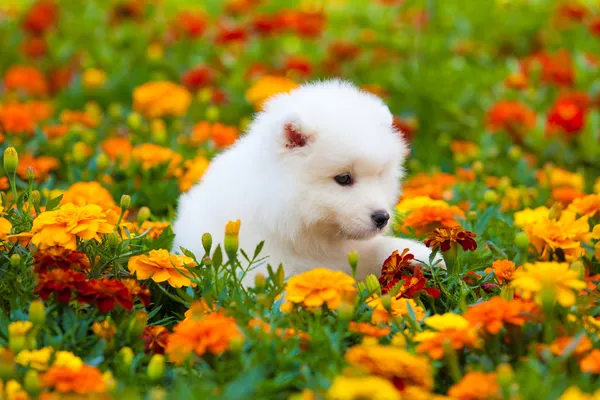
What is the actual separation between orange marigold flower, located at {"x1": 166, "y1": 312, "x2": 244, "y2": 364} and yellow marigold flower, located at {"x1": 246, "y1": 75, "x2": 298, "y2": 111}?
3048 millimetres

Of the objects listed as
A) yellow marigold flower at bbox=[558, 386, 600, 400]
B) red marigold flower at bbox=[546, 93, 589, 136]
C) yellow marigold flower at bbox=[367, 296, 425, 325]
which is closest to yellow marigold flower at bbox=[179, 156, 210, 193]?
yellow marigold flower at bbox=[367, 296, 425, 325]

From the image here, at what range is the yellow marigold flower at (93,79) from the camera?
235 inches

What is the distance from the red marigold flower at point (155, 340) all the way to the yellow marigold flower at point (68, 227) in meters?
0.39

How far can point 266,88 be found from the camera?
5492mm

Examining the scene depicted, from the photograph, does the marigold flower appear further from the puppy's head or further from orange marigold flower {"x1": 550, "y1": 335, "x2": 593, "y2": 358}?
the puppy's head

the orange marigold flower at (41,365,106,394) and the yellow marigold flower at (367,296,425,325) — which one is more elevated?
the yellow marigold flower at (367,296,425,325)

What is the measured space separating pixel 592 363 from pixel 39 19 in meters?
5.57

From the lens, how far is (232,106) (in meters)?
5.81

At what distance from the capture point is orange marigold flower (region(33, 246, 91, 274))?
273 centimetres

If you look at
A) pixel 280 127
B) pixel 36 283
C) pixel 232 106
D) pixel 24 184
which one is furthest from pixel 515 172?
pixel 36 283

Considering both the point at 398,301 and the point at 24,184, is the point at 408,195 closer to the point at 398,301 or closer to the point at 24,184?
the point at 398,301

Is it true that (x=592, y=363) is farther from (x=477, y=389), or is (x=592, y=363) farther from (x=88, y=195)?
(x=88, y=195)

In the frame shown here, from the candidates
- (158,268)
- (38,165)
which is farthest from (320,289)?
(38,165)

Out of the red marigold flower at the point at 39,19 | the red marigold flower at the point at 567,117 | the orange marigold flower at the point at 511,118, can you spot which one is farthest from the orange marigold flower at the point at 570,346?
the red marigold flower at the point at 39,19
